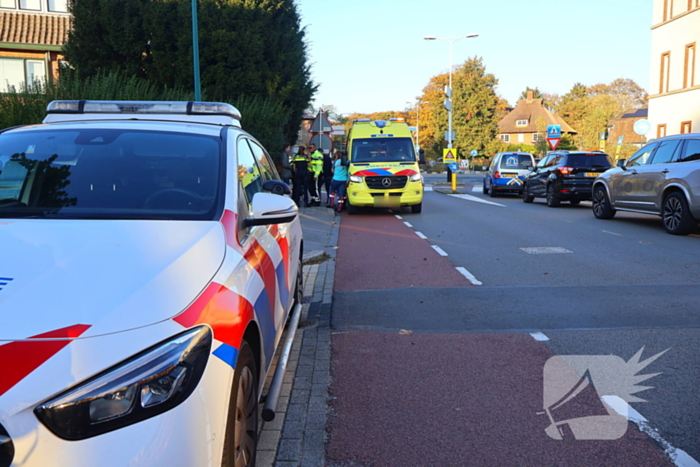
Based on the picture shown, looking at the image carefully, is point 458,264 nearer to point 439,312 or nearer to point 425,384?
point 439,312

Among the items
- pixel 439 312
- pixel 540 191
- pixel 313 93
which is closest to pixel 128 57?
pixel 313 93

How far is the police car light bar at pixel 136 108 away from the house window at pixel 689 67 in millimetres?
32499

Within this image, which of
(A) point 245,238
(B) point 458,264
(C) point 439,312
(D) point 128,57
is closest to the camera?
(A) point 245,238

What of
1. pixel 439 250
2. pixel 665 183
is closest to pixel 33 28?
pixel 439 250

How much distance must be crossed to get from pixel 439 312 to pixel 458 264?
10.6ft

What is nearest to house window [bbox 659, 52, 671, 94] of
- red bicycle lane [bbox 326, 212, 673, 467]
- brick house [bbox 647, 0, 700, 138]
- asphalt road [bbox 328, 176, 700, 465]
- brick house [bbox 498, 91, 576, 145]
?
brick house [bbox 647, 0, 700, 138]

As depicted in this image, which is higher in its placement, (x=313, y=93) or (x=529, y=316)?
(x=313, y=93)

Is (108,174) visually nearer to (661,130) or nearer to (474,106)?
(661,130)

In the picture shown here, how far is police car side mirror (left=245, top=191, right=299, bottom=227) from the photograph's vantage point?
3449 millimetres

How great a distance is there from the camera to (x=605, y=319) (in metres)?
6.35

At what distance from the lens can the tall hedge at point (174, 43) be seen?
21266mm

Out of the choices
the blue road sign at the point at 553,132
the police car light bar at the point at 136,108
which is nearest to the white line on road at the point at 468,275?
the police car light bar at the point at 136,108

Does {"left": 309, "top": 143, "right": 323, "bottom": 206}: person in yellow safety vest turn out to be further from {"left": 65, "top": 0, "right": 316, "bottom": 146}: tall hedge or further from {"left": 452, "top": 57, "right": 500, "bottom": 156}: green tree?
{"left": 452, "top": 57, "right": 500, "bottom": 156}: green tree

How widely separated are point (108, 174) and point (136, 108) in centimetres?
141
